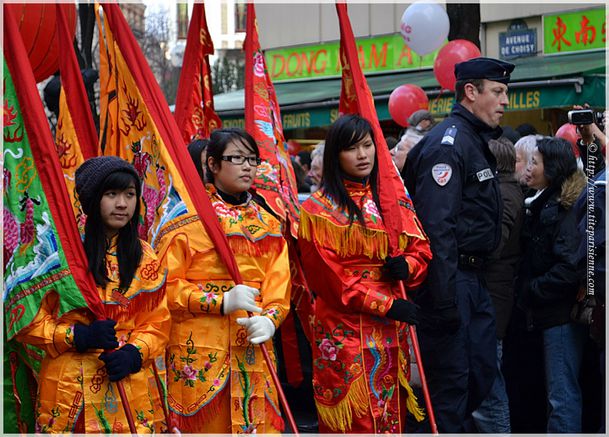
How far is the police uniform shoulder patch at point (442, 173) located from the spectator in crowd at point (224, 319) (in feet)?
3.22

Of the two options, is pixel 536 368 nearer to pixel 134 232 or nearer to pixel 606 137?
pixel 606 137

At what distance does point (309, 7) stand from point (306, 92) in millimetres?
3528

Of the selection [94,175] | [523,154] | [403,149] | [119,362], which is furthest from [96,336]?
[403,149]

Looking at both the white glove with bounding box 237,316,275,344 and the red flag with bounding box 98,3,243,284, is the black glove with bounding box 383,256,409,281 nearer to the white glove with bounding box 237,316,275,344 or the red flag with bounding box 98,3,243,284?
the white glove with bounding box 237,316,275,344

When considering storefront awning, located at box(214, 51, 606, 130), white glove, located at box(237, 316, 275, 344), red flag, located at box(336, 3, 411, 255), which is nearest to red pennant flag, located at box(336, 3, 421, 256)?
red flag, located at box(336, 3, 411, 255)

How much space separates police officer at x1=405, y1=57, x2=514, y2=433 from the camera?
211 inches

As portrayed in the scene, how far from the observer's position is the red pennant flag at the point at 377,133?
5.26 metres

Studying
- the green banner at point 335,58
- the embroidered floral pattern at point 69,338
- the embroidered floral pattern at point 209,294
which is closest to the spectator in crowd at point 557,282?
the embroidered floral pattern at point 209,294

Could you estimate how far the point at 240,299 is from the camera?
4703 mm

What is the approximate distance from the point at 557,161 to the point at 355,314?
70.3 inches

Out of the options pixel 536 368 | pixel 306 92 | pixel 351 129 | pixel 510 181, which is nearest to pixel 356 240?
pixel 351 129

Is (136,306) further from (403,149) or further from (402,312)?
(403,149)

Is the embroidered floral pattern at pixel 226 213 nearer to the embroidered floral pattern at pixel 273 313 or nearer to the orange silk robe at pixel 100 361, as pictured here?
the embroidered floral pattern at pixel 273 313

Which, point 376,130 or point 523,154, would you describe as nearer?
point 376,130
